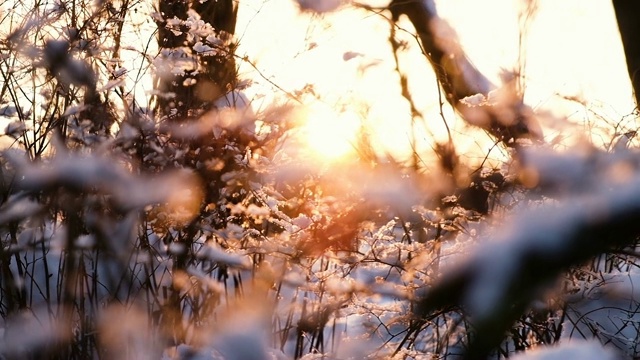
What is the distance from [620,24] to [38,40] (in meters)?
2.69

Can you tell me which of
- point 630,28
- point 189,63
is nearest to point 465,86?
point 630,28

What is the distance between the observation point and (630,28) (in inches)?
128

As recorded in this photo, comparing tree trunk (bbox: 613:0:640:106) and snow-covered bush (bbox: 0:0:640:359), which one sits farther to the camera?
tree trunk (bbox: 613:0:640:106)

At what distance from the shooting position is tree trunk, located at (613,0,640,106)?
3221 millimetres

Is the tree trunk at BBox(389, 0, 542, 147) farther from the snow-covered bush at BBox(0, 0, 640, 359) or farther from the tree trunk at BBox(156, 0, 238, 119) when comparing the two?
the tree trunk at BBox(156, 0, 238, 119)

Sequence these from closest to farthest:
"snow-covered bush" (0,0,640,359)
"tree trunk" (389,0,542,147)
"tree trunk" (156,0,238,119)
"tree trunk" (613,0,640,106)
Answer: "snow-covered bush" (0,0,640,359), "tree trunk" (389,0,542,147), "tree trunk" (156,0,238,119), "tree trunk" (613,0,640,106)

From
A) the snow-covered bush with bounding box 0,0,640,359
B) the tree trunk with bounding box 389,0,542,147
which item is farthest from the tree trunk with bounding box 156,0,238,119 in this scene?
the tree trunk with bounding box 389,0,542,147

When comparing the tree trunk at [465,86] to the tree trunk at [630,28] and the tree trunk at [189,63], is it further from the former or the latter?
the tree trunk at [189,63]

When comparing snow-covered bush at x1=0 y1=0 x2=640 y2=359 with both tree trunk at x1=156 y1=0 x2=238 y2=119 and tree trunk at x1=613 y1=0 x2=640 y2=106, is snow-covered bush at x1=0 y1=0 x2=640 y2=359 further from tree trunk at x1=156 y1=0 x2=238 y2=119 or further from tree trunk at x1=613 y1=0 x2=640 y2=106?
tree trunk at x1=613 y1=0 x2=640 y2=106

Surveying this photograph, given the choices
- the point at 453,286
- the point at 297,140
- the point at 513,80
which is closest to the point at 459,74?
the point at 513,80

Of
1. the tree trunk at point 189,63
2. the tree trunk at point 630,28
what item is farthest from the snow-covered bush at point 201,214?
the tree trunk at point 630,28

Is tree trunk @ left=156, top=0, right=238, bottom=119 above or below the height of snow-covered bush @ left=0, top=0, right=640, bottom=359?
above

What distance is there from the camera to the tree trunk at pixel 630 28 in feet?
10.6

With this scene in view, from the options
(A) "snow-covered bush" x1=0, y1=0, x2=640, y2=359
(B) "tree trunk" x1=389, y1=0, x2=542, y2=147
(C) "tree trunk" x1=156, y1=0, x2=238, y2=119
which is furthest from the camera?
(C) "tree trunk" x1=156, y1=0, x2=238, y2=119
